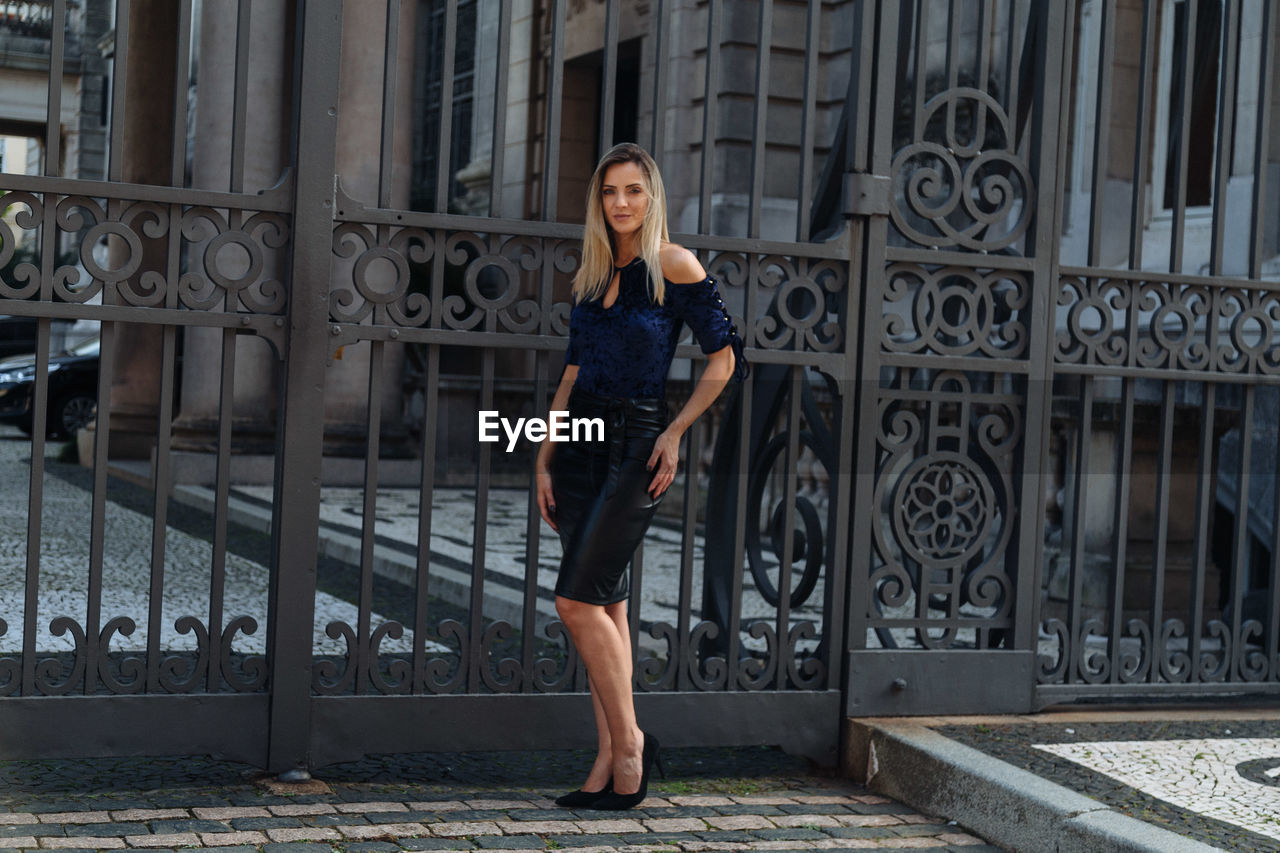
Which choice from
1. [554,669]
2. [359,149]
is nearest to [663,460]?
[554,669]

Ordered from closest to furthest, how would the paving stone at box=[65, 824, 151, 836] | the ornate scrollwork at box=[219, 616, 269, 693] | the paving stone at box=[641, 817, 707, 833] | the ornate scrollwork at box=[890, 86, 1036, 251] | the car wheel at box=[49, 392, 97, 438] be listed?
1. the paving stone at box=[65, 824, 151, 836]
2. the paving stone at box=[641, 817, 707, 833]
3. the ornate scrollwork at box=[219, 616, 269, 693]
4. the ornate scrollwork at box=[890, 86, 1036, 251]
5. the car wheel at box=[49, 392, 97, 438]

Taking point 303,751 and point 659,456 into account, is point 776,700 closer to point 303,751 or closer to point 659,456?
point 659,456

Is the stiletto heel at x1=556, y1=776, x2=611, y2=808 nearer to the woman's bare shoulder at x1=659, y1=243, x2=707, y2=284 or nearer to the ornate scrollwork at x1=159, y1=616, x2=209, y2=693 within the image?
the ornate scrollwork at x1=159, y1=616, x2=209, y2=693

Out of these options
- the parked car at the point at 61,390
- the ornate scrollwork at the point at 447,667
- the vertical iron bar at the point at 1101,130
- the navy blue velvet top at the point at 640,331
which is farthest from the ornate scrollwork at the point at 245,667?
the parked car at the point at 61,390

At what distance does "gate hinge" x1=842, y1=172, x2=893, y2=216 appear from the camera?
5.04 m

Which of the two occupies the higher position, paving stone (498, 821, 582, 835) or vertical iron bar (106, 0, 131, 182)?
vertical iron bar (106, 0, 131, 182)

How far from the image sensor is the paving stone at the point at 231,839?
12.5 ft

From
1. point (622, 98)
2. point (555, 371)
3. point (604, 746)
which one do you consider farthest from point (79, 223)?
point (622, 98)

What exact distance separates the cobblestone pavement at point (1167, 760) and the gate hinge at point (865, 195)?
176 centimetres

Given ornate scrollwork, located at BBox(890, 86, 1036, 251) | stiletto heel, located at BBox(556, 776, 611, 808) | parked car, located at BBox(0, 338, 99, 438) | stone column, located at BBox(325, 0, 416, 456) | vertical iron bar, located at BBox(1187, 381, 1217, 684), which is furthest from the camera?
parked car, located at BBox(0, 338, 99, 438)

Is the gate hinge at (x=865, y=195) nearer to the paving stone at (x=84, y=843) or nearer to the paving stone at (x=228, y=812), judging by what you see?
the paving stone at (x=228, y=812)

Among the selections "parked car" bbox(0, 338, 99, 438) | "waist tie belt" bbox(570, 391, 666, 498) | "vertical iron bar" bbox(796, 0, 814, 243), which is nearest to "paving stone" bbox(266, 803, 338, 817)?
"waist tie belt" bbox(570, 391, 666, 498)

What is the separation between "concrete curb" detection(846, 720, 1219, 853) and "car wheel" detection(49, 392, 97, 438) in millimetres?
16528

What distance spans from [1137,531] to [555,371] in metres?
9.33
